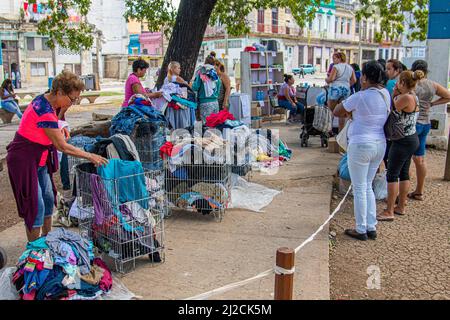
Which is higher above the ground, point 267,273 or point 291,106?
point 291,106

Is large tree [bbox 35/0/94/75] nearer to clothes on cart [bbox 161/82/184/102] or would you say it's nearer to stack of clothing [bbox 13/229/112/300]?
clothes on cart [bbox 161/82/184/102]

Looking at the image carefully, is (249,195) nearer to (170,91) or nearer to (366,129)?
(170,91)

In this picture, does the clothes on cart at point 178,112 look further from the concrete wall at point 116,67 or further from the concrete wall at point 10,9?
the concrete wall at point 116,67

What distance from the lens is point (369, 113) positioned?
508 centimetres

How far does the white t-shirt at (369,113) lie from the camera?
16.6ft

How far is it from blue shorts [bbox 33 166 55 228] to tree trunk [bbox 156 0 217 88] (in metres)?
5.06

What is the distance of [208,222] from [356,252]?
5.89 feet

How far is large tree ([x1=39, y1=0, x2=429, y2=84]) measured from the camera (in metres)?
9.22

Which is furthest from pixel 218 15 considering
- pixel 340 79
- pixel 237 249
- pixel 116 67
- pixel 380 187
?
pixel 116 67

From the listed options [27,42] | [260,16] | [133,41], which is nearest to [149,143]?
[27,42]

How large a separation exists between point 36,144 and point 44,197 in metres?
0.56

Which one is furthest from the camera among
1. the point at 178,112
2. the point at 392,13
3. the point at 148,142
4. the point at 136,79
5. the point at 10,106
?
the point at 10,106

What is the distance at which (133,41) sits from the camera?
65.6 meters
